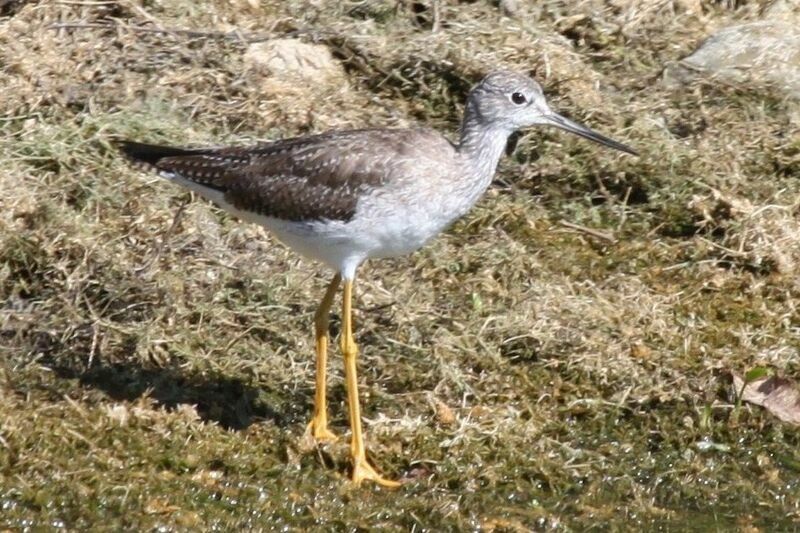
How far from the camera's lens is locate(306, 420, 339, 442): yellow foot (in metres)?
7.07

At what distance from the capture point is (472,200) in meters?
7.32

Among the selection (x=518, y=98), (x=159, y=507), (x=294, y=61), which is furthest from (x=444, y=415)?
(x=294, y=61)

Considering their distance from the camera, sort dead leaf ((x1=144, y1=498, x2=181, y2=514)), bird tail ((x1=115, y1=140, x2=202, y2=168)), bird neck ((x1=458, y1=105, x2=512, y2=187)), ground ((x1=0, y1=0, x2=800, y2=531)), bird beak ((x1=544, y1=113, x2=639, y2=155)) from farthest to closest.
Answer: bird beak ((x1=544, y1=113, x2=639, y2=155)), bird tail ((x1=115, y1=140, x2=202, y2=168)), bird neck ((x1=458, y1=105, x2=512, y2=187)), ground ((x1=0, y1=0, x2=800, y2=531)), dead leaf ((x1=144, y1=498, x2=181, y2=514))

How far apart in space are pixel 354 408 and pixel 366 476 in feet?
1.10

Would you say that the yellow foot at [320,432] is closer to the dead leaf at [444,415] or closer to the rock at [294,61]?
the dead leaf at [444,415]

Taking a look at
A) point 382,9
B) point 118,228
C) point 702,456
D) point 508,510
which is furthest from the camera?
point 382,9

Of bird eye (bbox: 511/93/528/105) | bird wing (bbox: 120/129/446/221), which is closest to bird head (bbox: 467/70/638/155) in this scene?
bird eye (bbox: 511/93/528/105)

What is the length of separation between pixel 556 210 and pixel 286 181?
7.66 feet

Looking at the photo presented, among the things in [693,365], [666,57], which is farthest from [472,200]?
[666,57]

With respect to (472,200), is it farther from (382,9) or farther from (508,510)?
(382,9)

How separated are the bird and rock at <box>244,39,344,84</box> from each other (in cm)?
198

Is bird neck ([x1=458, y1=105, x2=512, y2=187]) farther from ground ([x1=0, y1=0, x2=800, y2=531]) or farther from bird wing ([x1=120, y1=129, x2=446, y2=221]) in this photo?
ground ([x1=0, y1=0, x2=800, y2=531])

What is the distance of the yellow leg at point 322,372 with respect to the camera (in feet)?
23.5

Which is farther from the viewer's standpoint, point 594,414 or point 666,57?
point 666,57
